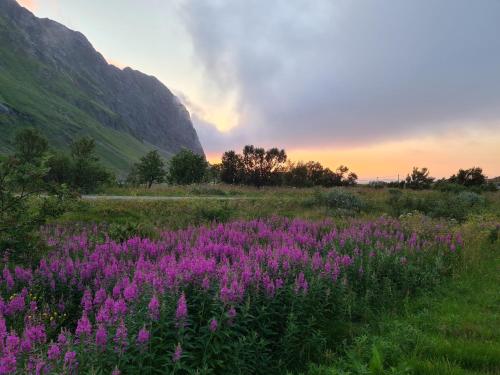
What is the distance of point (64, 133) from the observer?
589 feet

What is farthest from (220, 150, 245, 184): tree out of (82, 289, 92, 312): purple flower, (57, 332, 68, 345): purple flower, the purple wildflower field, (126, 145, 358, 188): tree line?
(57, 332, 68, 345): purple flower

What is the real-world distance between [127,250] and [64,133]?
191m

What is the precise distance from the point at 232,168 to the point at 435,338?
43.6 meters

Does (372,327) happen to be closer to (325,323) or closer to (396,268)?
(325,323)

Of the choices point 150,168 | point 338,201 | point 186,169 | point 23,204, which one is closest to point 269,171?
point 186,169

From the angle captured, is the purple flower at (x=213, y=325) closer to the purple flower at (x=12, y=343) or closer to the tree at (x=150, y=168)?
the purple flower at (x=12, y=343)

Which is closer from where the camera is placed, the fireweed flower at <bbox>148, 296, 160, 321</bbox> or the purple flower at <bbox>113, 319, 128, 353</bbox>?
the purple flower at <bbox>113, 319, 128, 353</bbox>

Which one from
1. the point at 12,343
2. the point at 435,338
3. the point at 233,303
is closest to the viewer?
the point at 12,343

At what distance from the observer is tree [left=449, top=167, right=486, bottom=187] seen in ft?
141

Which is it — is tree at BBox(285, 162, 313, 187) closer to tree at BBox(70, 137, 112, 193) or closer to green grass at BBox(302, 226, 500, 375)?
tree at BBox(70, 137, 112, 193)

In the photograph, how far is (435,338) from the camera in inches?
210

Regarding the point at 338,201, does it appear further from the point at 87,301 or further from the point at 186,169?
the point at 186,169

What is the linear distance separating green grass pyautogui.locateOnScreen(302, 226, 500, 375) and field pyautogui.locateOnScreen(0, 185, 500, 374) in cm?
2

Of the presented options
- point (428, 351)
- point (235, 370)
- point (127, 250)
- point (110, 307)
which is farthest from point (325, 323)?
point (127, 250)
